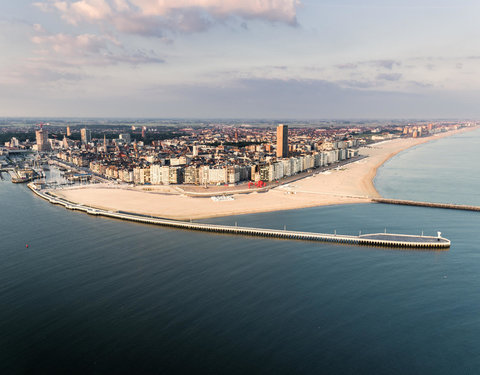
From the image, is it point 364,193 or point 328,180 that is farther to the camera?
point 328,180

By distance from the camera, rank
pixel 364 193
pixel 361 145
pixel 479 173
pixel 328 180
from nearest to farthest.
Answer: pixel 364 193 < pixel 328 180 < pixel 479 173 < pixel 361 145

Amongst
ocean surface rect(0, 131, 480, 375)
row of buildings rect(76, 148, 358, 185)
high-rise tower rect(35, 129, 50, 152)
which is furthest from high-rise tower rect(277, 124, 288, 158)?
high-rise tower rect(35, 129, 50, 152)

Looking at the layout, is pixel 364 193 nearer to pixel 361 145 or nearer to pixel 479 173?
pixel 479 173

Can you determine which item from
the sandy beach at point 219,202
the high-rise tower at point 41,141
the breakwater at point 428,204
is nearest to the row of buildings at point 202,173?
the sandy beach at point 219,202

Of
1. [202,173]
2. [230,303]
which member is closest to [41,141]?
[202,173]

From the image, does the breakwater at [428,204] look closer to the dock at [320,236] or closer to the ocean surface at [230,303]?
the ocean surface at [230,303]

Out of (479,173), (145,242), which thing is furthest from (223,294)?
(479,173)

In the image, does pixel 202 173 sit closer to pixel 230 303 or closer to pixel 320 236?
pixel 320 236
